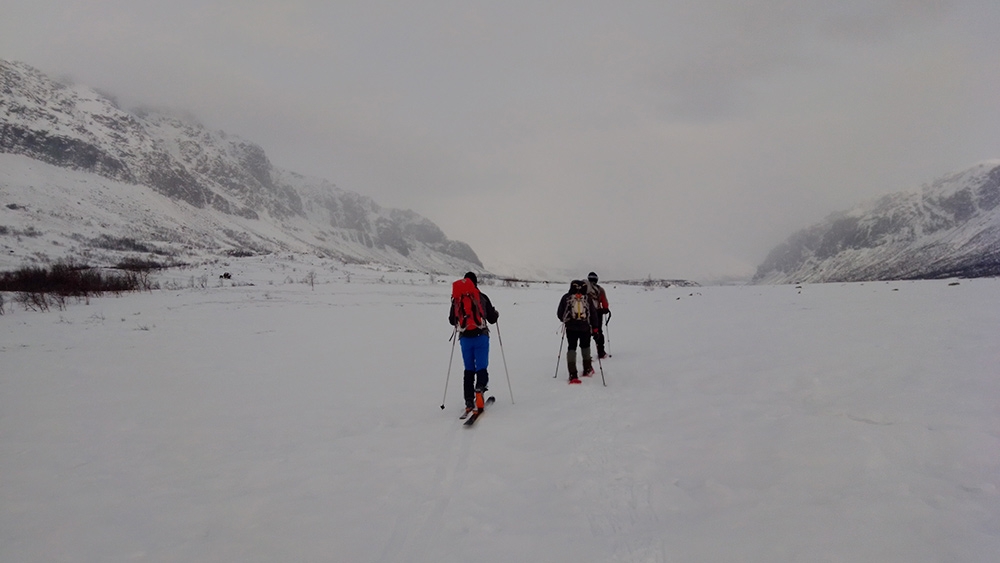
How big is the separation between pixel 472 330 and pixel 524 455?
2.64 m

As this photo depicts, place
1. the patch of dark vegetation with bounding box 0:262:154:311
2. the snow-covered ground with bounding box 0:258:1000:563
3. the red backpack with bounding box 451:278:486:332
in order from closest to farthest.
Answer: the snow-covered ground with bounding box 0:258:1000:563
the red backpack with bounding box 451:278:486:332
the patch of dark vegetation with bounding box 0:262:154:311

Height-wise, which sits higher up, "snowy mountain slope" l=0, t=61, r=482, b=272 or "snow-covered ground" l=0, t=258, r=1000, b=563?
"snowy mountain slope" l=0, t=61, r=482, b=272

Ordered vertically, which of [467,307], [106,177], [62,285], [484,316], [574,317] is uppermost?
[106,177]

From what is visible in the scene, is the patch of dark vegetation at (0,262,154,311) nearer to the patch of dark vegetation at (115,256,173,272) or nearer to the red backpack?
the patch of dark vegetation at (115,256,173,272)

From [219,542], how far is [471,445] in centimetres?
325

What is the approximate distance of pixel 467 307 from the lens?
307 inches

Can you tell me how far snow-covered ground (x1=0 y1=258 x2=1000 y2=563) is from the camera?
3.71 meters

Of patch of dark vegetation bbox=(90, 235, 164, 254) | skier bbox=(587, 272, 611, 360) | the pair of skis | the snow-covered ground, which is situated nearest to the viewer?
the snow-covered ground

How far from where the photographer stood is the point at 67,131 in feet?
438

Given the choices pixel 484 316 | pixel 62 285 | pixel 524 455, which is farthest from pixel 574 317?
pixel 62 285

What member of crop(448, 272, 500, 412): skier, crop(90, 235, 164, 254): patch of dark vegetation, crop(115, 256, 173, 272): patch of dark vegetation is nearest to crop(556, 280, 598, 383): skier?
crop(448, 272, 500, 412): skier

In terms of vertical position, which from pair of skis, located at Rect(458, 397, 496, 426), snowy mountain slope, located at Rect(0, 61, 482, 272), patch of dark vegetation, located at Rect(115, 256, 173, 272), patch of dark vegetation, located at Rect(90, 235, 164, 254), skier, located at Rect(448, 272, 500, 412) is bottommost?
pair of skis, located at Rect(458, 397, 496, 426)

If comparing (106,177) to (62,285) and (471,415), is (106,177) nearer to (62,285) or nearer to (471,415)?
(62,285)

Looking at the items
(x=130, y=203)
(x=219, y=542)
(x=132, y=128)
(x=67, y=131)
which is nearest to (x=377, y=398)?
(x=219, y=542)
